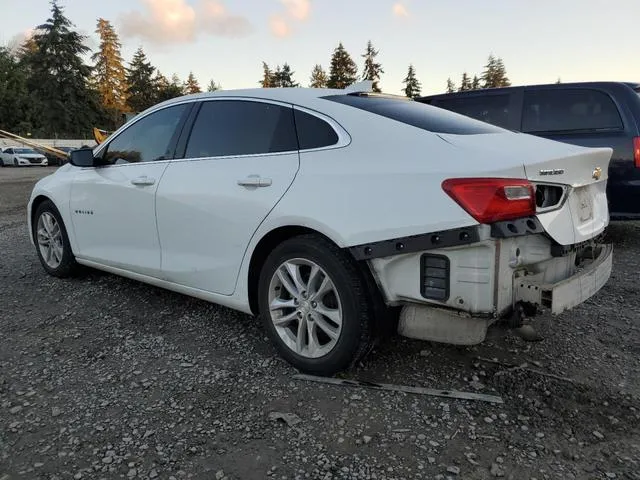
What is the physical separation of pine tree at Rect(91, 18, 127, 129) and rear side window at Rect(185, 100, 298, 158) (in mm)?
64528

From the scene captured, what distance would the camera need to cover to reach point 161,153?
12.4ft

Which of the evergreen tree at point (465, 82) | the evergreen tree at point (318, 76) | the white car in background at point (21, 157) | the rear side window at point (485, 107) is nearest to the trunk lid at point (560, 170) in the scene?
the rear side window at point (485, 107)

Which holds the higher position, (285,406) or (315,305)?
(315,305)

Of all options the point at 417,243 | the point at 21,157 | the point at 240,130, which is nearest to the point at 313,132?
the point at 240,130

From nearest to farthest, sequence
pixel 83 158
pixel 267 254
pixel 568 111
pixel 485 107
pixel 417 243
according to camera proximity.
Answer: pixel 417 243 → pixel 267 254 → pixel 83 158 → pixel 568 111 → pixel 485 107

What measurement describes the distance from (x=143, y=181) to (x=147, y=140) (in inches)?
16.0

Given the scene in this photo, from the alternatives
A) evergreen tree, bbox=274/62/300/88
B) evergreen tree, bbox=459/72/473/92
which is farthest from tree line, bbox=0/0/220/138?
evergreen tree, bbox=459/72/473/92

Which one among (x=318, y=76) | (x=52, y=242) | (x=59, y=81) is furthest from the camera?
(x=318, y=76)

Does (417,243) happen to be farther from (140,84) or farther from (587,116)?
(140,84)

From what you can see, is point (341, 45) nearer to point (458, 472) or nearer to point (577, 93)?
point (577, 93)

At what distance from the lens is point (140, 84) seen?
235 feet

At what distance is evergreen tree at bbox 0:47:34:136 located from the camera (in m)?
61.3

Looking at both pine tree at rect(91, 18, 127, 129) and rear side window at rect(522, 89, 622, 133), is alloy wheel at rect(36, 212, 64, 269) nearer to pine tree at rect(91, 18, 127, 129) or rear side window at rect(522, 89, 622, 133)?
rear side window at rect(522, 89, 622, 133)

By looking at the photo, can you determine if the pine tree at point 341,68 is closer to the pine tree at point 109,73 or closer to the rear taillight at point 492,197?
the pine tree at point 109,73
